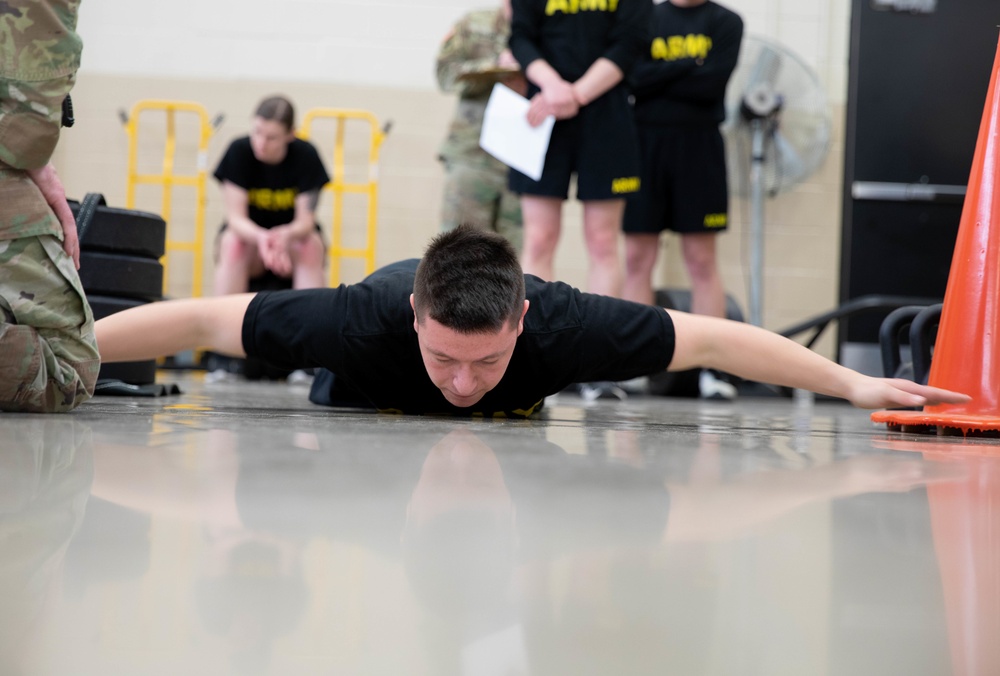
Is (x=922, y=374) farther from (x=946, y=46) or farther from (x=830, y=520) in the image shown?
(x=946, y=46)

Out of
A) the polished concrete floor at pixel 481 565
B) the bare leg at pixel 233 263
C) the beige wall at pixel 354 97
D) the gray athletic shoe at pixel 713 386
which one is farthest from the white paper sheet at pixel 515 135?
the beige wall at pixel 354 97

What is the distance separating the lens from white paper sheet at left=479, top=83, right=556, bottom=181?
323 cm

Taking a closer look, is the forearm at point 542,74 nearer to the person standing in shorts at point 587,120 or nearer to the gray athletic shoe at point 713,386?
the person standing in shorts at point 587,120

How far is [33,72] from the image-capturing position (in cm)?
161

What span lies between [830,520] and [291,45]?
524 cm

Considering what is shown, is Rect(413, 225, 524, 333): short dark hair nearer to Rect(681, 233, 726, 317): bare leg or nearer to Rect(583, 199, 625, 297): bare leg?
Rect(583, 199, 625, 297): bare leg

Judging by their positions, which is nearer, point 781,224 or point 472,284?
point 472,284

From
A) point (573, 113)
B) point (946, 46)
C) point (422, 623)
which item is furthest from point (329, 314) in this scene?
point (946, 46)

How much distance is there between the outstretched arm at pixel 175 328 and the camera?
6.32ft

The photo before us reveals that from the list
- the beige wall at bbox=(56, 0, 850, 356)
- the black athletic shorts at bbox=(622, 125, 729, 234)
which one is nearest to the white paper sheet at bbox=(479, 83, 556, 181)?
the black athletic shorts at bbox=(622, 125, 729, 234)

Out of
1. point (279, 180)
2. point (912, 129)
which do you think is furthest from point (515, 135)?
point (912, 129)

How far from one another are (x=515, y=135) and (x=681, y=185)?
102 cm

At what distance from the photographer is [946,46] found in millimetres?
5547

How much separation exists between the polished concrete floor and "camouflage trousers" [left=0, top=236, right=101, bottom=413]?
0.53 m
